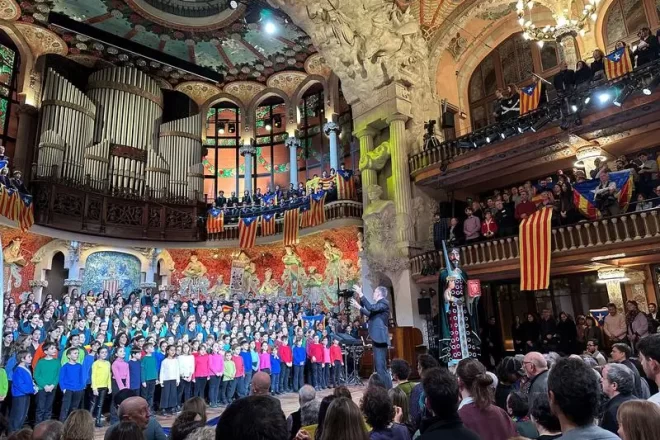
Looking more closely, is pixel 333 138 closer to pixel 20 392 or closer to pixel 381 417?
pixel 20 392

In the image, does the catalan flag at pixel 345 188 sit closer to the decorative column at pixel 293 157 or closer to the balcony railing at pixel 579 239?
the decorative column at pixel 293 157

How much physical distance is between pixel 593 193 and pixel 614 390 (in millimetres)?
7490

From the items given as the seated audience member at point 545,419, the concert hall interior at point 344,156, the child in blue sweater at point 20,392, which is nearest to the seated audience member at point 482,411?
the seated audience member at point 545,419

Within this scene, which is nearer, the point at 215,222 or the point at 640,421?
the point at 640,421

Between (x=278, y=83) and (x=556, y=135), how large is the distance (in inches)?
492

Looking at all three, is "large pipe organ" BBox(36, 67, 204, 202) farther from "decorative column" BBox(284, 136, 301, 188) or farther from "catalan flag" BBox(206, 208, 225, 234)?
"decorative column" BBox(284, 136, 301, 188)

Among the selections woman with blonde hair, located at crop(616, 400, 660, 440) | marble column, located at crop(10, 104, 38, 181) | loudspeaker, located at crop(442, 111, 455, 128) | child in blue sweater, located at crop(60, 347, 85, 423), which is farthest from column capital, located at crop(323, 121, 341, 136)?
woman with blonde hair, located at crop(616, 400, 660, 440)

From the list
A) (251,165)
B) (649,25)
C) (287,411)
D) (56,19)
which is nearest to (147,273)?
(251,165)

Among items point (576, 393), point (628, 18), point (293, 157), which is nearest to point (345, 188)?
point (293, 157)

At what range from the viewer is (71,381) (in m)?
6.85

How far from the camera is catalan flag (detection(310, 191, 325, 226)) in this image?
49.1ft

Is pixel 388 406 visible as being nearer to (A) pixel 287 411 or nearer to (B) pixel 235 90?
(A) pixel 287 411

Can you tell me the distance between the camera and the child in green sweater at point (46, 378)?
6688mm

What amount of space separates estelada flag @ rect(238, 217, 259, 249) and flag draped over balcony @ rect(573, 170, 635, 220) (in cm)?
1045
